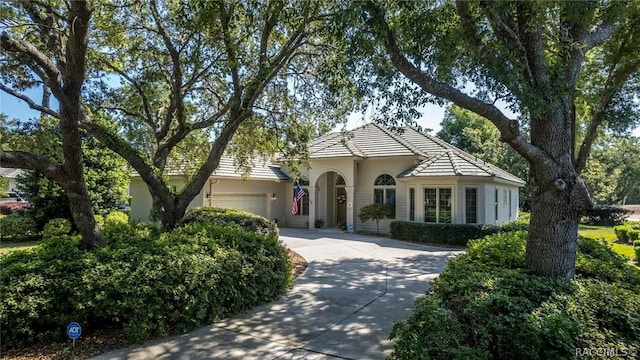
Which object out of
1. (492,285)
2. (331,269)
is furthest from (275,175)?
(492,285)

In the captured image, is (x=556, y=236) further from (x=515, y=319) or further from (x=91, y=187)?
(x=91, y=187)

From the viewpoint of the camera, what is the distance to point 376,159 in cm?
1930

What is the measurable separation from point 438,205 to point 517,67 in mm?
12920

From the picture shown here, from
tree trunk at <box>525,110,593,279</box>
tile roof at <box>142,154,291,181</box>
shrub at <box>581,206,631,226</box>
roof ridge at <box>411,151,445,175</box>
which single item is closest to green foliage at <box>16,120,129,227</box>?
tile roof at <box>142,154,291,181</box>

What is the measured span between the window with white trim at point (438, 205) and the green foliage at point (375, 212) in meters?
2.02

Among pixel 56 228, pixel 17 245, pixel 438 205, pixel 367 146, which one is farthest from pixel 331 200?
pixel 17 245

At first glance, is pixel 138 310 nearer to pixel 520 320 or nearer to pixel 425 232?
pixel 520 320

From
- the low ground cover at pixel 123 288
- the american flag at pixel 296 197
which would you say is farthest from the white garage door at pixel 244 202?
the low ground cover at pixel 123 288

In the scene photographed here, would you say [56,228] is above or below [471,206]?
below

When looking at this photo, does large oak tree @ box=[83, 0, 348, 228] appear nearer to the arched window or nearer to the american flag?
the american flag

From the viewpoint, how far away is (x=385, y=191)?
→ 19359mm

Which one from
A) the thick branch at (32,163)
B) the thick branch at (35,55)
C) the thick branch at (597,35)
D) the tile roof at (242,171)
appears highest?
the thick branch at (597,35)

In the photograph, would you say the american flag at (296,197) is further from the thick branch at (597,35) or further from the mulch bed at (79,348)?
the thick branch at (597,35)

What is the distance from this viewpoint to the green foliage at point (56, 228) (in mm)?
14578
